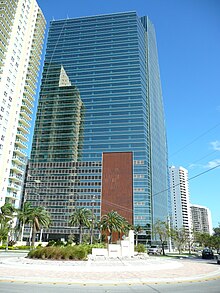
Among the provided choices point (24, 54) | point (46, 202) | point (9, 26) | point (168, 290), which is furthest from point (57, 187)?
point (168, 290)

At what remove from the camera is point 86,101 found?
13975cm

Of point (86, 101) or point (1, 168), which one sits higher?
point (86, 101)

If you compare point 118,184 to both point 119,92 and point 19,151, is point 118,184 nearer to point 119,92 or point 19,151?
point 119,92

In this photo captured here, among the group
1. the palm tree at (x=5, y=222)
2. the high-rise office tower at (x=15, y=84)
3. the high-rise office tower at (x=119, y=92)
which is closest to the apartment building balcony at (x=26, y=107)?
the high-rise office tower at (x=15, y=84)

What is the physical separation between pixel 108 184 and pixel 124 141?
23026 mm

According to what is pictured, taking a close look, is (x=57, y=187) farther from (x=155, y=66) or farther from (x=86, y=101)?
(x=155, y=66)

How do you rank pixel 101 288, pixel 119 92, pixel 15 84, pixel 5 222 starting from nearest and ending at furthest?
pixel 101 288
pixel 5 222
pixel 15 84
pixel 119 92

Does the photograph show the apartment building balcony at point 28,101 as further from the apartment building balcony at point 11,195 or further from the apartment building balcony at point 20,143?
the apartment building balcony at point 11,195

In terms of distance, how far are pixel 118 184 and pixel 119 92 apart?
164ft

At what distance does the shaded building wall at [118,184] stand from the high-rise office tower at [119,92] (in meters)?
2.32

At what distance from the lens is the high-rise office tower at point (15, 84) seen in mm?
75125

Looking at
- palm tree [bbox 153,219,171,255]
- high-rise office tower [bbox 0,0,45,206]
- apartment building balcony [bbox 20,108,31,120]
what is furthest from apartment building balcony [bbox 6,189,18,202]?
palm tree [bbox 153,219,171,255]

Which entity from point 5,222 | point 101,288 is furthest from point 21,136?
point 101,288

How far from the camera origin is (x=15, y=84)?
8256cm
